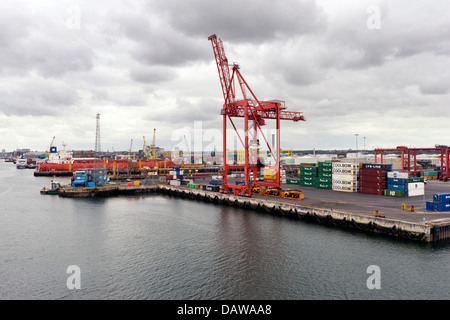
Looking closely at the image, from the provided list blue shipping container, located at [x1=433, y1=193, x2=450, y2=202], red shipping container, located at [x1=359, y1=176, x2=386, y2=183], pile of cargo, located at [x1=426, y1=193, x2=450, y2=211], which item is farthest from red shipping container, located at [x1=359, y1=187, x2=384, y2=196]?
blue shipping container, located at [x1=433, y1=193, x2=450, y2=202]

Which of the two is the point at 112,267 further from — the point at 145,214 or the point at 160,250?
the point at 145,214

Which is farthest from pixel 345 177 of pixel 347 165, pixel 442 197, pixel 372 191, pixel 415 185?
pixel 442 197

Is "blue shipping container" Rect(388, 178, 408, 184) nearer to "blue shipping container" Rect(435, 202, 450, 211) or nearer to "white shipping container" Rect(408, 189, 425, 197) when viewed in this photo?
"white shipping container" Rect(408, 189, 425, 197)

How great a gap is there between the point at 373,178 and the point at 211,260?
4354 centimetres

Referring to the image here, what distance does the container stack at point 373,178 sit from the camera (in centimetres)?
5544

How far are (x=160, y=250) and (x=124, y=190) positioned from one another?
52.2 meters

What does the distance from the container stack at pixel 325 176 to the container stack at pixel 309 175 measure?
1.42 m

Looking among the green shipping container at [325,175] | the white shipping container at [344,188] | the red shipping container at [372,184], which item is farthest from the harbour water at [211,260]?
the green shipping container at [325,175]

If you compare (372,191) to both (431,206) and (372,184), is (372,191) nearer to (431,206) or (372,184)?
(372,184)

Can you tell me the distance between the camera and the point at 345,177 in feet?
202

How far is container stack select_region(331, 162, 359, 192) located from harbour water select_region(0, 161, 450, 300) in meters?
25.5

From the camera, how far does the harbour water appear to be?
21.3 m

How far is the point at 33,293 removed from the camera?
2142cm
